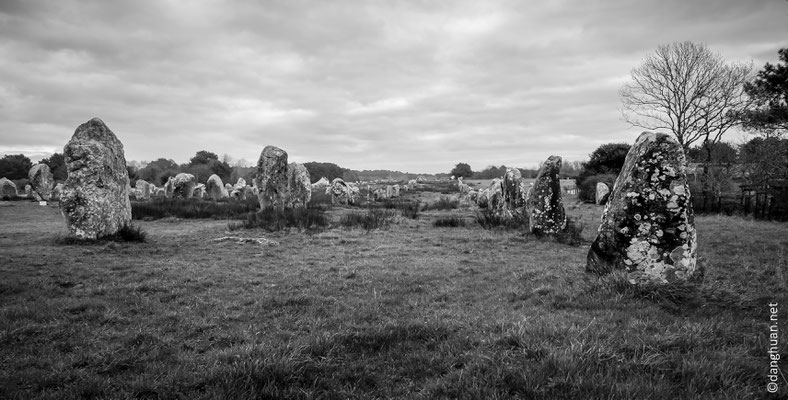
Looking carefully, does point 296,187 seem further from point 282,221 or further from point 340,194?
point 282,221

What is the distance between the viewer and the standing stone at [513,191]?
18.8 metres

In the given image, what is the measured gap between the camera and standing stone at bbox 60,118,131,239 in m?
11.1

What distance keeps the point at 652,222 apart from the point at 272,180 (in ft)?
66.8

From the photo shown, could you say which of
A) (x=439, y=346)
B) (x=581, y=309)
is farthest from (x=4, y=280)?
(x=581, y=309)

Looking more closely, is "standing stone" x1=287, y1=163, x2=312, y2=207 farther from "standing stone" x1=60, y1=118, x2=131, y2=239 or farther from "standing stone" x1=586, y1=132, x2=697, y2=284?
"standing stone" x1=586, y1=132, x2=697, y2=284

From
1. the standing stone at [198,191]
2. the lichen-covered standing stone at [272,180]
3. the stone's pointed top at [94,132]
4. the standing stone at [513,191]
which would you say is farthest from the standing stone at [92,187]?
the standing stone at [198,191]

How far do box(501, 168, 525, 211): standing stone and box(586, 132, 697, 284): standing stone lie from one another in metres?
11.9

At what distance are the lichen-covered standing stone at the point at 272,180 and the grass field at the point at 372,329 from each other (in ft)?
43.4

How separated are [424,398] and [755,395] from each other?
265 centimetres

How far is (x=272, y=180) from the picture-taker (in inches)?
904

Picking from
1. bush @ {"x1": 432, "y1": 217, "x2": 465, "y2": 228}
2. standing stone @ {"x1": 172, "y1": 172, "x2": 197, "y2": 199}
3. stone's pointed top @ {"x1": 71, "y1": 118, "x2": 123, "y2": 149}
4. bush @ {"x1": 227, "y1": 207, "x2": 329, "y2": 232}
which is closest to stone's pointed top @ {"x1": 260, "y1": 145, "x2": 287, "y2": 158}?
bush @ {"x1": 227, "y1": 207, "x2": 329, "y2": 232}

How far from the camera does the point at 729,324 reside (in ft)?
14.6

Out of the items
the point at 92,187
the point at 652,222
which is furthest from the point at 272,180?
the point at 652,222

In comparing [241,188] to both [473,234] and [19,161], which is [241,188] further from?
[19,161]
